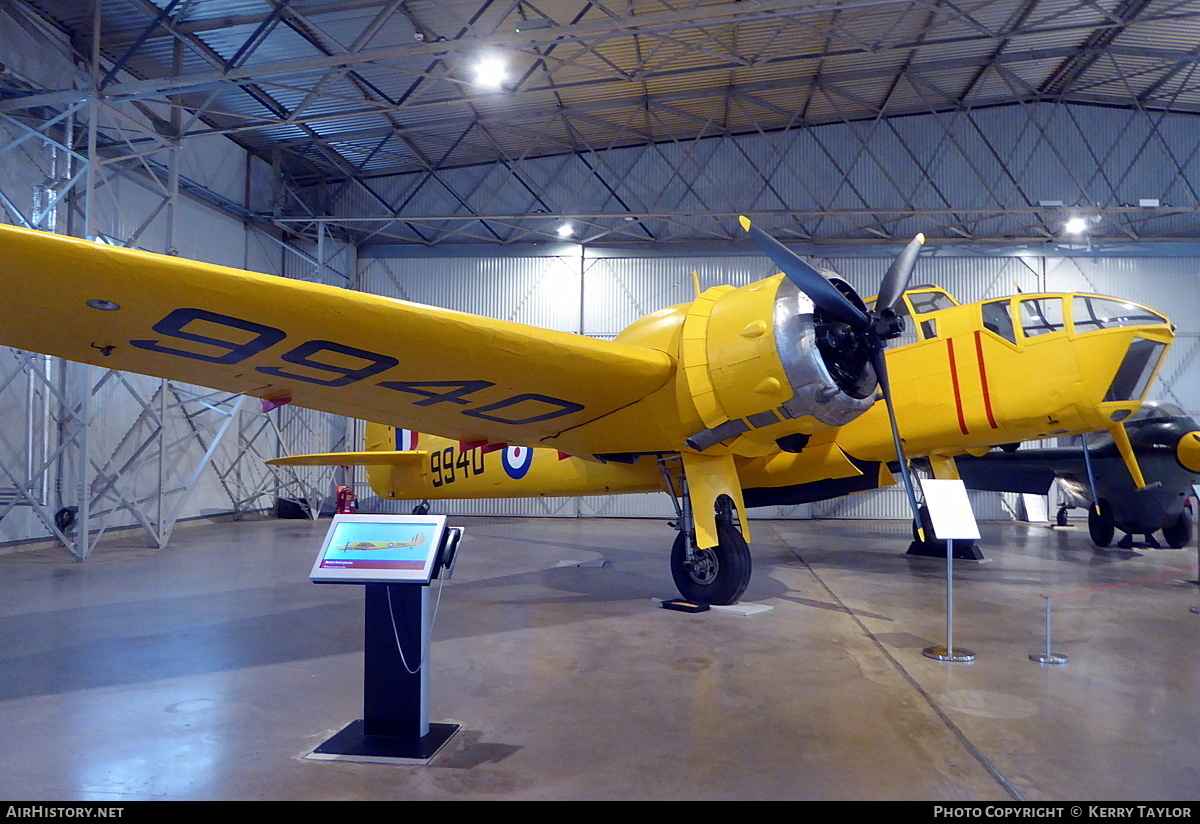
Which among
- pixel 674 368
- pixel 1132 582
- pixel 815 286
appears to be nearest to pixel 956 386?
pixel 815 286

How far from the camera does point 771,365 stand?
6.23 m

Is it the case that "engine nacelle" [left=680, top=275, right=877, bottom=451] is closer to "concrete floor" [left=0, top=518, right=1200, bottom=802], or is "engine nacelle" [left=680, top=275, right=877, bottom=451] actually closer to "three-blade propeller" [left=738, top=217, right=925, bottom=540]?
"three-blade propeller" [left=738, top=217, right=925, bottom=540]

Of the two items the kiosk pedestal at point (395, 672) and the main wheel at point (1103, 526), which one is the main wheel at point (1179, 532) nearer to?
the main wheel at point (1103, 526)

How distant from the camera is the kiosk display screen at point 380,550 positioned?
3755 mm

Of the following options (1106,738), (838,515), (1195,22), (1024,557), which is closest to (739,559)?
(1106,738)

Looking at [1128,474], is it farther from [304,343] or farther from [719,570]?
[304,343]

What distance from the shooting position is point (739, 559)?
24.9 ft

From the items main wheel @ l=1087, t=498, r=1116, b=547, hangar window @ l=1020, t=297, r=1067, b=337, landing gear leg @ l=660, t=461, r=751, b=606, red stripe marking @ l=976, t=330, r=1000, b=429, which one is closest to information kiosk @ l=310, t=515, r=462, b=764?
landing gear leg @ l=660, t=461, r=751, b=606

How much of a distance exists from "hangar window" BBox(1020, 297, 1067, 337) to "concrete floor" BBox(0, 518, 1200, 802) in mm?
3133

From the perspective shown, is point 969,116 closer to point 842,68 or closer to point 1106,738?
point 842,68

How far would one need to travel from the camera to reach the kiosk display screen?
148 inches

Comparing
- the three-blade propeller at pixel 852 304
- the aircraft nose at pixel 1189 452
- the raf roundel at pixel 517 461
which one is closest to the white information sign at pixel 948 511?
the three-blade propeller at pixel 852 304

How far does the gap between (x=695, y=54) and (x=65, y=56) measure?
1166 centimetres

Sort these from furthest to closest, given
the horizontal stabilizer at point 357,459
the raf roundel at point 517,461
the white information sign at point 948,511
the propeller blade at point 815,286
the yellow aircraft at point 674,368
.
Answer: the horizontal stabilizer at point 357,459 → the raf roundel at point 517,461 → the propeller blade at point 815,286 → the white information sign at point 948,511 → the yellow aircraft at point 674,368
